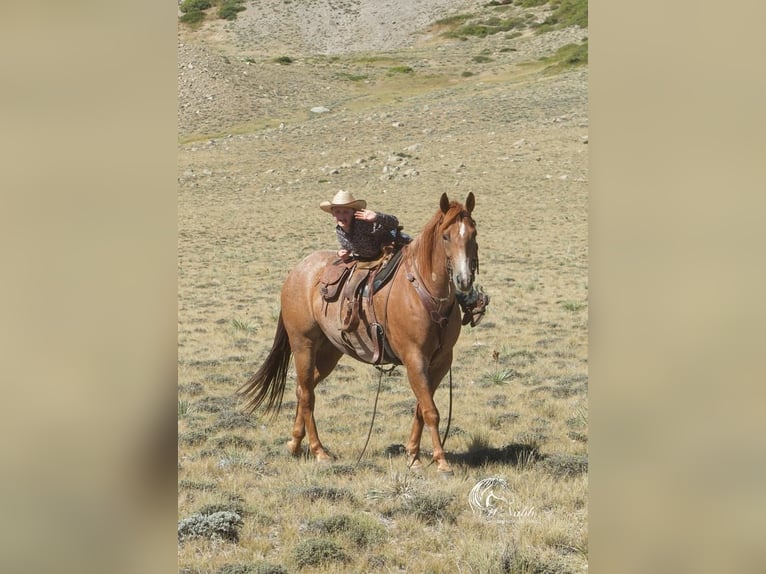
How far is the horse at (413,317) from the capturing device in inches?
226

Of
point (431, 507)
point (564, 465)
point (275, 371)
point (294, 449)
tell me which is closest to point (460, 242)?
point (431, 507)

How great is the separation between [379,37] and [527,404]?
85703 mm

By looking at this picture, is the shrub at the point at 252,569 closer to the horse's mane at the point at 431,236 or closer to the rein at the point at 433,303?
the rein at the point at 433,303

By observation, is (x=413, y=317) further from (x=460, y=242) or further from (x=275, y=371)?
(x=275, y=371)

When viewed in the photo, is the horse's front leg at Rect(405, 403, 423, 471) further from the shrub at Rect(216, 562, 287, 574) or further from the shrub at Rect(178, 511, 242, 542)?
the shrub at Rect(216, 562, 287, 574)

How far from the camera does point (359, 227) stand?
7.07 metres

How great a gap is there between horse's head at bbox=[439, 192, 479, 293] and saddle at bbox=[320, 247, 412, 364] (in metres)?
1.09

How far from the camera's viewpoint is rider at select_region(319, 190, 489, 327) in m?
6.86
